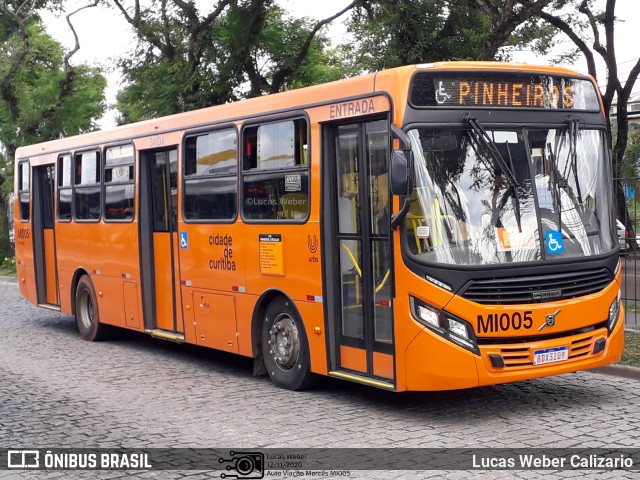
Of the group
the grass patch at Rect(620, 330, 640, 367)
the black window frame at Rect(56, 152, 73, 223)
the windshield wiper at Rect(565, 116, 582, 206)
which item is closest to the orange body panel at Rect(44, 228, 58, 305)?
the black window frame at Rect(56, 152, 73, 223)

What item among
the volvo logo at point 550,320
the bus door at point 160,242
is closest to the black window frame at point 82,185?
the bus door at point 160,242

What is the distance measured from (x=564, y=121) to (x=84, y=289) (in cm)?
904

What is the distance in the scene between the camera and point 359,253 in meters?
9.48

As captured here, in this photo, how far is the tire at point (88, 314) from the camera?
15.4 metres

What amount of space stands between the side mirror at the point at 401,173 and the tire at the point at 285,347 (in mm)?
2370

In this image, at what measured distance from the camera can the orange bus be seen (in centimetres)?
867

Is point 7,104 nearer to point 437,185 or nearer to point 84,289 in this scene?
point 84,289

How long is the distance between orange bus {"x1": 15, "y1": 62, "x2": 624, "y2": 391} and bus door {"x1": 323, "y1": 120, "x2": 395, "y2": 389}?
18 mm

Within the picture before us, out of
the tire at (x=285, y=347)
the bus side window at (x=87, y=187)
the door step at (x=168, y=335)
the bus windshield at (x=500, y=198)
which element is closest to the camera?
the bus windshield at (x=500, y=198)

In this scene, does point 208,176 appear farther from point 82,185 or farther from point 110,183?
point 82,185

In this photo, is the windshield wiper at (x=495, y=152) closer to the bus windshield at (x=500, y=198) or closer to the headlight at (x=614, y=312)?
the bus windshield at (x=500, y=198)

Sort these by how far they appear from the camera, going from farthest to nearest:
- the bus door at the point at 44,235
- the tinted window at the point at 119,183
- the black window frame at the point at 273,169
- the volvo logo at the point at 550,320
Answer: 1. the bus door at the point at 44,235
2. the tinted window at the point at 119,183
3. the black window frame at the point at 273,169
4. the volvo logo at the point at 550,320

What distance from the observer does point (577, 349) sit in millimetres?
9102

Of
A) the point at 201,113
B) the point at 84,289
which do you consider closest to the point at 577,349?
the point at 201,113
